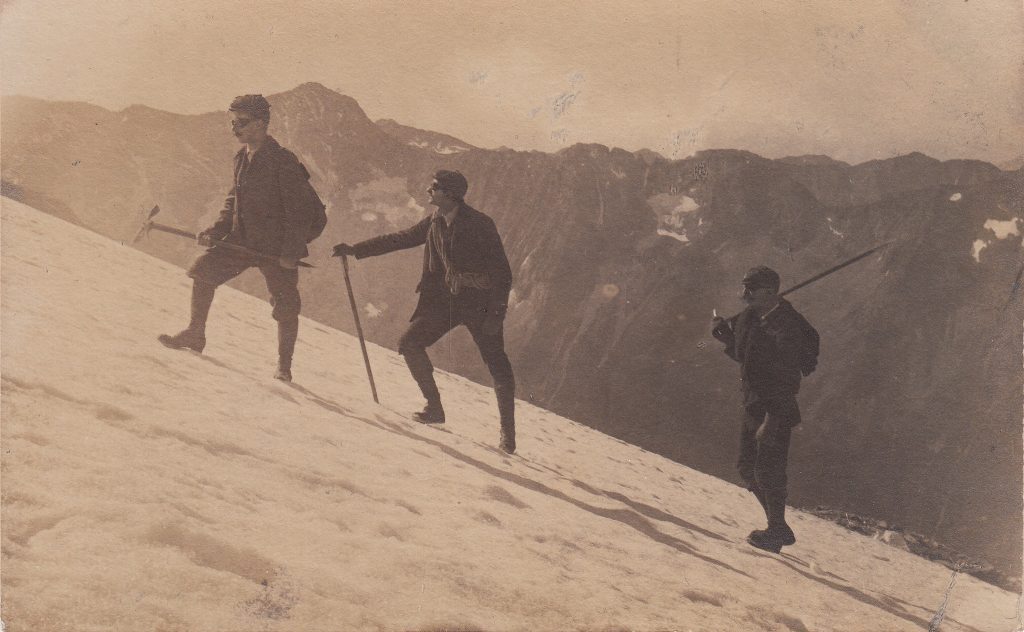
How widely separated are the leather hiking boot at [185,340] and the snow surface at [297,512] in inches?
2.4

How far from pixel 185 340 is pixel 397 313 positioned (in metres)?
2.72

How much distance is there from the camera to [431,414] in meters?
3.71

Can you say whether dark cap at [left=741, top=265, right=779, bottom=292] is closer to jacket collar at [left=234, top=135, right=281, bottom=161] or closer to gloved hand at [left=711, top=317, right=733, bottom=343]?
gloved hand at [left=711, top=317, right=733, bottom=343]

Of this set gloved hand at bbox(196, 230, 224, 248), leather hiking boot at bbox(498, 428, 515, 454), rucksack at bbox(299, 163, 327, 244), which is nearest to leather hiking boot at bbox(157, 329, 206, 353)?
gloved hand at bbox(196, 230, 224, 248)

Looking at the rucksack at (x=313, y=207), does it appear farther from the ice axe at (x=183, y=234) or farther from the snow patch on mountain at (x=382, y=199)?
the snow patch on mountain at (x=382, y=199)

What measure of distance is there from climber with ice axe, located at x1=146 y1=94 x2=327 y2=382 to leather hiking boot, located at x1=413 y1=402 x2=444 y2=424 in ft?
2.33

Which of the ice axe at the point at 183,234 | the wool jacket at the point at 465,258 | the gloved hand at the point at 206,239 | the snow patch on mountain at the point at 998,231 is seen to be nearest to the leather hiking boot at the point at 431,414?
the wool jacket at the point at 465,258

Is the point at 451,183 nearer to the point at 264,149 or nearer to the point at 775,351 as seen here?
the point at 264,149

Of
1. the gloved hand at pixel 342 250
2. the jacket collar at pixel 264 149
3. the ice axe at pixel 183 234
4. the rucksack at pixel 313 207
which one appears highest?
the jacket collar at pixel 264 149

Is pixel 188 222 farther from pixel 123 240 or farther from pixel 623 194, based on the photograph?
pixel 623 194

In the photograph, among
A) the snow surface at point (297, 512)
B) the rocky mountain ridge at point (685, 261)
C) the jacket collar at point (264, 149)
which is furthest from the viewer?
the rocky mountain ridge at point (685, 261)

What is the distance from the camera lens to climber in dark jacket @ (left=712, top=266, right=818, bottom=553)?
349 cm

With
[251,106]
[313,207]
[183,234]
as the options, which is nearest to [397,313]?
[313,207]

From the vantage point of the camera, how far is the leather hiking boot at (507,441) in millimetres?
3707
